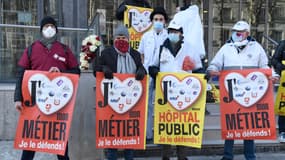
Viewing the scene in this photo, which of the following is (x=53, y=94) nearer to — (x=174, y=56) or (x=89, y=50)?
(x=89, y=50)

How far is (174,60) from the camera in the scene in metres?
5.76

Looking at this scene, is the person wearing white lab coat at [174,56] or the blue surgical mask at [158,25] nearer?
the person wearing white lab coat at [174,56]

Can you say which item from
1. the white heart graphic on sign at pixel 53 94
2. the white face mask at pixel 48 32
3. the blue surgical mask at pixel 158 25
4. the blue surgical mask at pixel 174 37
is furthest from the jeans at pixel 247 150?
the white face mask at pixel 48 32

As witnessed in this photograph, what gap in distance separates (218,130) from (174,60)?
1.83 m

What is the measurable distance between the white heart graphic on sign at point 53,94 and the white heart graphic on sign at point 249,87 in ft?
7.06

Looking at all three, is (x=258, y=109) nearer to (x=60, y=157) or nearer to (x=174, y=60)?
(x=174, y=60)

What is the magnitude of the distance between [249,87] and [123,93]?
1675 millimetres

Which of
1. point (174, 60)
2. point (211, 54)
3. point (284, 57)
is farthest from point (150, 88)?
point (211, 54)

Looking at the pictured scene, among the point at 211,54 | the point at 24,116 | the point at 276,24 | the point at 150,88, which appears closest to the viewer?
the point at 24,116

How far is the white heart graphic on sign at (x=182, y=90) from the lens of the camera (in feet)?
18.5

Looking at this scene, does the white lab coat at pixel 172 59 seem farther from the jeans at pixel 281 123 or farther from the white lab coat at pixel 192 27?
the jeans at pixel 281 123

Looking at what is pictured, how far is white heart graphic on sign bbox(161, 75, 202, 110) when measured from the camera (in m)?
5.64

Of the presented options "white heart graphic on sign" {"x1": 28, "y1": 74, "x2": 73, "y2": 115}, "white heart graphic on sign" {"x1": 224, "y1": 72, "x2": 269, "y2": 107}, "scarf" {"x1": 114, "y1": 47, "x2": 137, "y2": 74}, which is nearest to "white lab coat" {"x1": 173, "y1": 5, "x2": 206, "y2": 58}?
"white heart graphic on sign" {"x1": 224, "y1": 72, "x2": 269, "y2": 107}

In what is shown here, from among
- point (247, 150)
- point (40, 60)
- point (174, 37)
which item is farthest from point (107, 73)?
point (247, 150)
